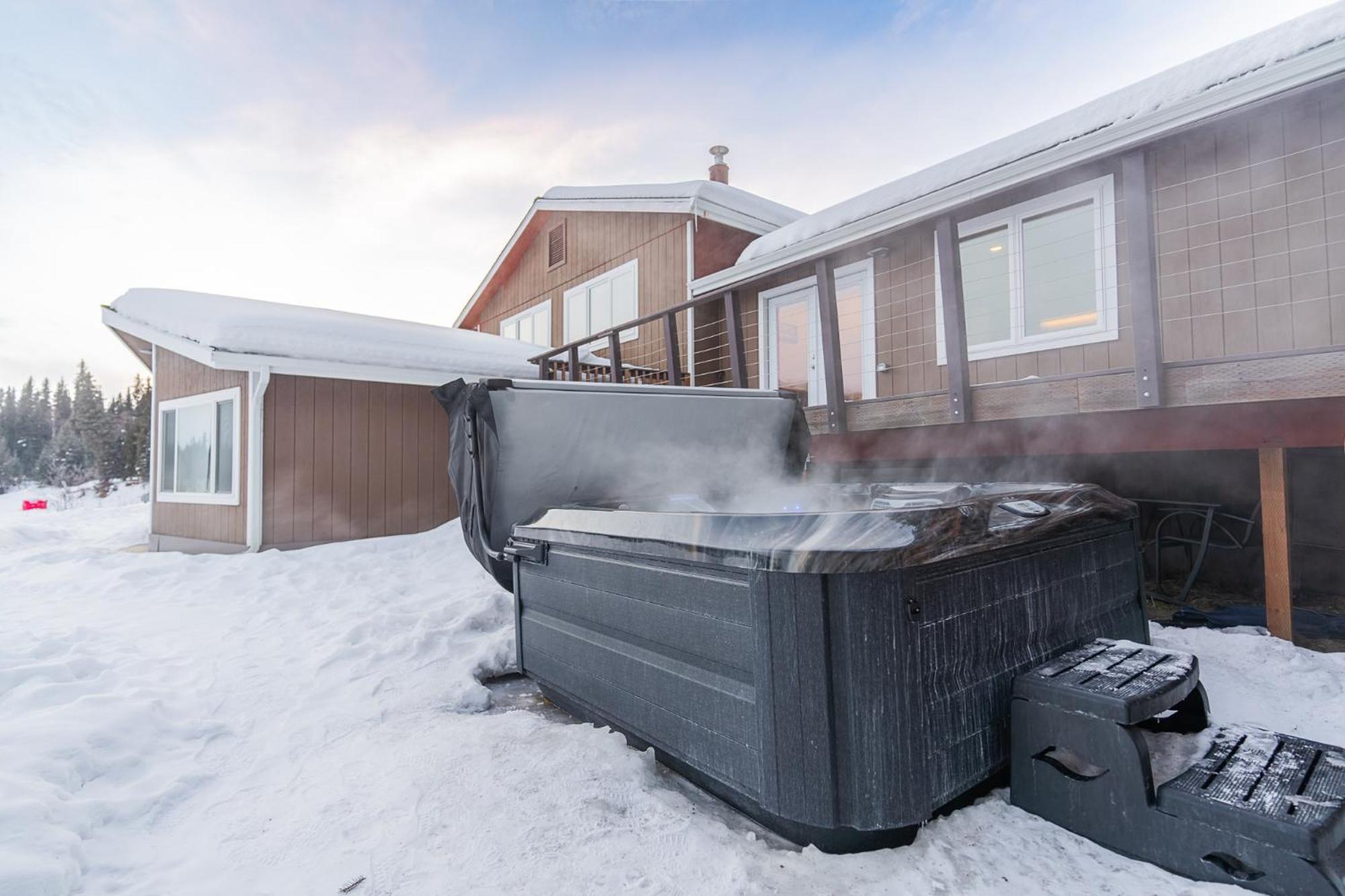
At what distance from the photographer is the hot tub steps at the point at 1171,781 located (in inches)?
41.0

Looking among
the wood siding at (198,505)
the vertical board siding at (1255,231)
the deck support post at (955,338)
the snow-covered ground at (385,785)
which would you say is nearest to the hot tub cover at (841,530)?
the snow-covered ground at (385,785)

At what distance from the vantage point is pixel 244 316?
5758 millimetres

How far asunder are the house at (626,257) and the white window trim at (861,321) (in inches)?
43.5

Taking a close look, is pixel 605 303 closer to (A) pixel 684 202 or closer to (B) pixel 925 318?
(A) pixel 684 202

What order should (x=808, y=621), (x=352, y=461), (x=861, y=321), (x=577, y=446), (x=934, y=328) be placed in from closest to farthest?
(x=808, y=621)
(x=577, y=446)
(x=934, y=328)
(x=861, y=321)
(x=352, y=461)

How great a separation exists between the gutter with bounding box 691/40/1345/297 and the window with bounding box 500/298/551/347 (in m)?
5.58

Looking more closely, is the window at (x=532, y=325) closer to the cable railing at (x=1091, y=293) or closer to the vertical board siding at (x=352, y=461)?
the vertical board siding at (x=352, y=461)

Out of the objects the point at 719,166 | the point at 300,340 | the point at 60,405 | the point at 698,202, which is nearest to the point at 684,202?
the point at 698,202

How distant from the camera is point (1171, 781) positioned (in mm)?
1202

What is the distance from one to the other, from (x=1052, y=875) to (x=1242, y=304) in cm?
396

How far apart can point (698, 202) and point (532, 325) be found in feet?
14.5

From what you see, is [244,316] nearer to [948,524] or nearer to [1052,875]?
[948,524]

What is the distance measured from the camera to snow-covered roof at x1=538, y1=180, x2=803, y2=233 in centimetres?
710

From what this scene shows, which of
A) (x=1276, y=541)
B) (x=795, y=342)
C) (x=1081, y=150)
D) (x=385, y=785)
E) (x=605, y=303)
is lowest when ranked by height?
(x=385, y=785)
